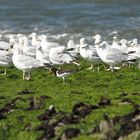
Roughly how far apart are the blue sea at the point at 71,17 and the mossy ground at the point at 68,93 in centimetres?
2085

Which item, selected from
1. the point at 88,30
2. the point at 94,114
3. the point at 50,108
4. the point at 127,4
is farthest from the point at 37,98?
the point at 127,4

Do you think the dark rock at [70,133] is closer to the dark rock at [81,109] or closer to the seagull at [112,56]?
the dark rock at [81,109]

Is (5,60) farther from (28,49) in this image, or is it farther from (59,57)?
(28,49)

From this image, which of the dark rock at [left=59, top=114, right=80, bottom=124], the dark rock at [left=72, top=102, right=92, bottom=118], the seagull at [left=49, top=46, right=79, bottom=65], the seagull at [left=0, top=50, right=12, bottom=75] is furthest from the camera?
the seagull at [left=0, top=50, right=12, bottom=75]

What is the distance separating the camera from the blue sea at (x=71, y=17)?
49312 millimetres

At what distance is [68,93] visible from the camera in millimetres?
21125

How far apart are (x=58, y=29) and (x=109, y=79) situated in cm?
2701

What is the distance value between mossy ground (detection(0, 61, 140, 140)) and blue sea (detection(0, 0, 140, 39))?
2085 centimetres

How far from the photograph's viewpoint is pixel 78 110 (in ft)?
60.1

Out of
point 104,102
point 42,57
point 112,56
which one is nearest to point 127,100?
point 104,102

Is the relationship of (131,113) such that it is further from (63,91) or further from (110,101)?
(63,91)

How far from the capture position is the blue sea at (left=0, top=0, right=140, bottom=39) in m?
49.3

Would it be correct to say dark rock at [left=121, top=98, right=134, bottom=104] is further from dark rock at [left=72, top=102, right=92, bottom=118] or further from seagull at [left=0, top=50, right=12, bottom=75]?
seagull at [left=0, top=50, right=12, bottom=75]

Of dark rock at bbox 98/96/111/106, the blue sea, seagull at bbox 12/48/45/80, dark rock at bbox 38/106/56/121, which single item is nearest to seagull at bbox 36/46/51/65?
seagull at bbox 12/48/45/80
